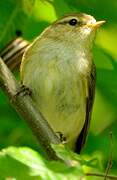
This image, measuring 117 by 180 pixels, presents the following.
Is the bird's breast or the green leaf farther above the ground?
the green leaf

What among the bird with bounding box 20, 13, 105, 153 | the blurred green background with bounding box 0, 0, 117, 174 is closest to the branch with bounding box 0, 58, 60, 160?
the blurred green background with bounding box 0, 0, 117, 174

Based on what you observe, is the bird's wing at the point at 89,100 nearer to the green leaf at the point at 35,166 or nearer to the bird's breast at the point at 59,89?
the bird's breast at the point at 59,89

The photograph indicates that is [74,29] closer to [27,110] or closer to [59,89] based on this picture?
[59,89]

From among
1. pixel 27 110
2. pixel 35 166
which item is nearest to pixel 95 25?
pixel 27 110

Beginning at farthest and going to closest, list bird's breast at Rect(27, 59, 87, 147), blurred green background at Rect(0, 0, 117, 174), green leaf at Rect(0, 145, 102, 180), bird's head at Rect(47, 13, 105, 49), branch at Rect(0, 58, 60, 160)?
1. bird's head at Rect(47, 13, 105, 49)
2. bird's breast at Rect(27, 59, 87, 147)
3. blurred green background at Rect(0, 0, 117, 174)
4. branch at Rect(0, 58, 60, 160)
5. green leaf at Rect(0, 145, 102, 180)

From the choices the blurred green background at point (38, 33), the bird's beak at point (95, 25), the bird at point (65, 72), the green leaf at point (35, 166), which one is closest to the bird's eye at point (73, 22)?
the bird at point (65, 72)

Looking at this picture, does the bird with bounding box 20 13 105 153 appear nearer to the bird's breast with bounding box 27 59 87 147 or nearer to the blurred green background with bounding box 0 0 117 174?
the bird's breast with bounding box 27 59 87 147

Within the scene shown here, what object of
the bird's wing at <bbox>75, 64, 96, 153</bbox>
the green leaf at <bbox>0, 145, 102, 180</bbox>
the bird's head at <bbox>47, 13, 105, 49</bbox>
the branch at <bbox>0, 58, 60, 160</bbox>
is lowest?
the bird's wing at <bbox>75, 64, 96, 153</bbox>
